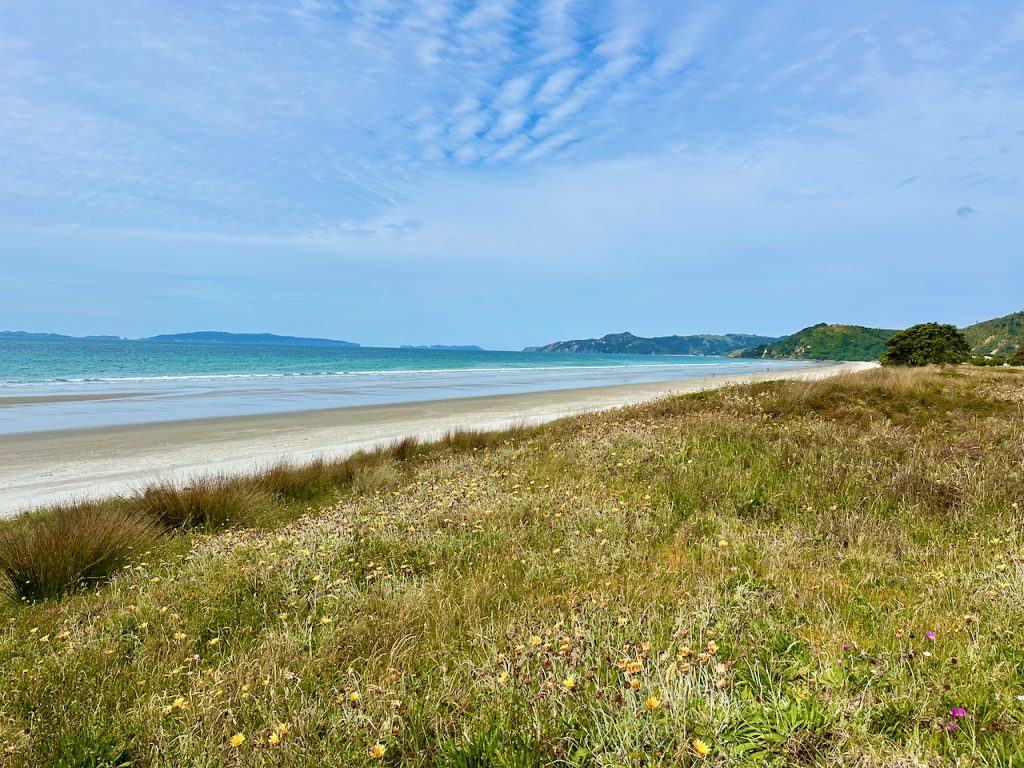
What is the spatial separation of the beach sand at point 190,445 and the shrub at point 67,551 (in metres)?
2.99

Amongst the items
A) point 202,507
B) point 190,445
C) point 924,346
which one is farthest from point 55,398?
point 924,346

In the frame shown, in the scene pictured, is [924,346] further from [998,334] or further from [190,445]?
[998,334]

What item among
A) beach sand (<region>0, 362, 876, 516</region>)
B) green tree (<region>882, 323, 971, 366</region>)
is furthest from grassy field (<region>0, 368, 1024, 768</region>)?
green tree (<region>882, 323, 971, 366</region>)

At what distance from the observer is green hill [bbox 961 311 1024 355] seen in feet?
342

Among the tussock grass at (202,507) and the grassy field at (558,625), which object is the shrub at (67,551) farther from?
the tussock grass at (202,507)

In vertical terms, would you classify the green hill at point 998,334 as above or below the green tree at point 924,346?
above

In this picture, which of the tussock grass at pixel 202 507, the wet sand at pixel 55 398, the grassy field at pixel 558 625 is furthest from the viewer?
the wet sand at pixel 55 398

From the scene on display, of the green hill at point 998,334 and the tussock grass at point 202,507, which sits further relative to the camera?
the green hill at point 998,334

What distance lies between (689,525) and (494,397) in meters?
28.2

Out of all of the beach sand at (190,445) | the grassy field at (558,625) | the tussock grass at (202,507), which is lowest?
the beach sand at (190,445)

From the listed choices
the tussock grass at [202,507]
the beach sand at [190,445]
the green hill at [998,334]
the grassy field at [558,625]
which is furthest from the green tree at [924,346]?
the green hill at [998,334]

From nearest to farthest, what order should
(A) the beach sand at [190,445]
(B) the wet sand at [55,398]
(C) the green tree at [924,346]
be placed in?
(A) the beach sand at [190,445], (B) the wet sand at [55,398], (C) the green tree at [924,346]

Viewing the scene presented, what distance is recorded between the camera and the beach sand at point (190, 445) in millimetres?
11281

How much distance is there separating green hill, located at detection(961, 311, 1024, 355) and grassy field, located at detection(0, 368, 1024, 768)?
12408cm
